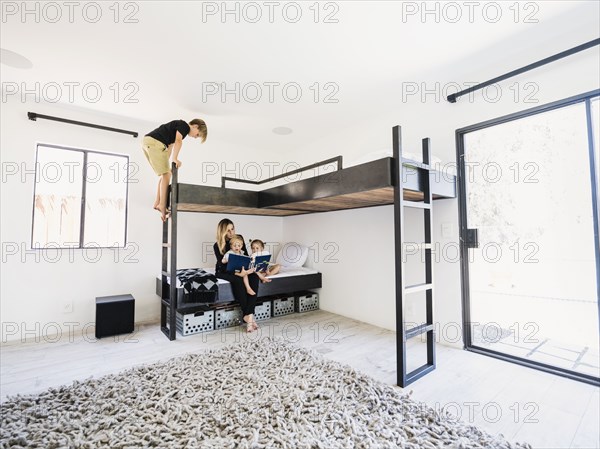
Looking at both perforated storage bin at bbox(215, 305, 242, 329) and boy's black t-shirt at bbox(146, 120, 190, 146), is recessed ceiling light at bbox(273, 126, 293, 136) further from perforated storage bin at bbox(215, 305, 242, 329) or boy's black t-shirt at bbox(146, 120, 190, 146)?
perforated storage bin at bbox(215, 305, 242, 329)

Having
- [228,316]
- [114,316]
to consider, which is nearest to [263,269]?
[228,316]

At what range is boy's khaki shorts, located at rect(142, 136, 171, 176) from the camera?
2.69m

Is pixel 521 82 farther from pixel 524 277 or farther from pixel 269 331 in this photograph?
pixel 269 331

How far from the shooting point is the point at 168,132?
8.84 ft

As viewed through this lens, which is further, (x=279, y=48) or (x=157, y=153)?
(x=157, y=153)

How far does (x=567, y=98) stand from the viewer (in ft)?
6.40

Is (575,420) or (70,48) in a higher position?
(70,48)

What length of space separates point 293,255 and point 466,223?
7.03ft

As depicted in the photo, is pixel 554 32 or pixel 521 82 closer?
pixel 554 32

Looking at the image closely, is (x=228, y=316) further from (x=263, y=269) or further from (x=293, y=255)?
(x=293, y=255)

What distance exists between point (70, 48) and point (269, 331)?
279 centimetres

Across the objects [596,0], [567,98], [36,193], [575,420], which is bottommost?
[575,420]

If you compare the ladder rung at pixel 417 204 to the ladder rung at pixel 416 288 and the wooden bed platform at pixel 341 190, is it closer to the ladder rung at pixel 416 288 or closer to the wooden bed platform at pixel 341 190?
the wooden bed platform at pixel 341 190

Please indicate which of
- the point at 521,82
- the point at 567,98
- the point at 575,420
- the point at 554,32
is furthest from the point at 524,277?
the point at 554,32
